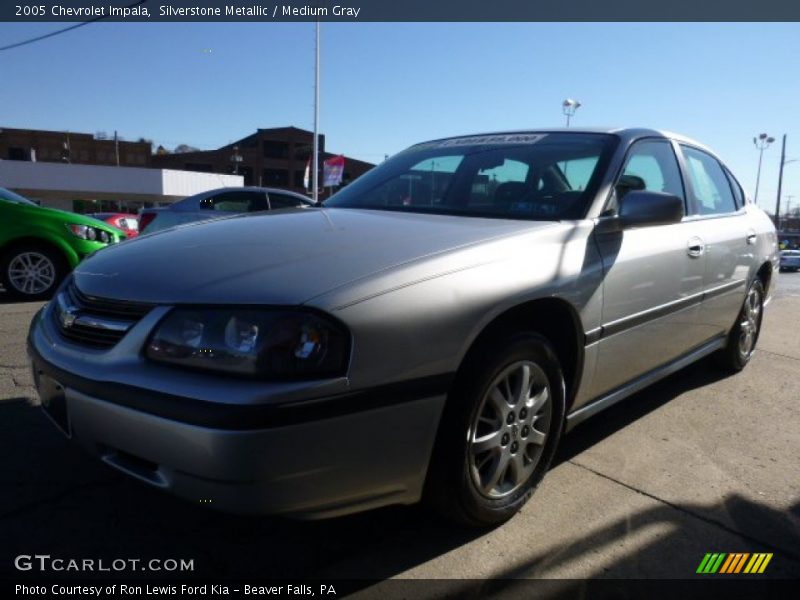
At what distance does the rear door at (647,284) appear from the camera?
2.62m

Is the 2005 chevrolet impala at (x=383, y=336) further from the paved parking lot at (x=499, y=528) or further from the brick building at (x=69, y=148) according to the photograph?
the brick building at (x=69, y=148)

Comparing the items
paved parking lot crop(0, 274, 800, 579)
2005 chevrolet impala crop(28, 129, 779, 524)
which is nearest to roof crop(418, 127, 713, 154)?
2005 chevrolet impala crop(28, 129, 779, 524)

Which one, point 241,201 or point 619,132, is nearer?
point 619,132

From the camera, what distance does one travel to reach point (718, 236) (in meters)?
3.60

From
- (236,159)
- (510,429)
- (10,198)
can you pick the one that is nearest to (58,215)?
(10,198)

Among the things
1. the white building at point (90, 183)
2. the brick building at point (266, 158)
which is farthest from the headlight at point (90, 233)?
the brick building at point (266, 158)

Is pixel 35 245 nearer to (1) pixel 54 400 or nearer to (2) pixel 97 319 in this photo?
(1) pixel 54 400

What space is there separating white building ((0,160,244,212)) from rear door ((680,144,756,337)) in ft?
162

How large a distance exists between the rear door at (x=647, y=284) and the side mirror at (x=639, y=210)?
53 millimetres

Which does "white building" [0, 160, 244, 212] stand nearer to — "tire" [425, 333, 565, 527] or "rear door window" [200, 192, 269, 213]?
"rear door window" [200, 192, 269, 213]

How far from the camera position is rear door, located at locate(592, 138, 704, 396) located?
103 inches

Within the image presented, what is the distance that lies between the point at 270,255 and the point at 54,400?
883mm

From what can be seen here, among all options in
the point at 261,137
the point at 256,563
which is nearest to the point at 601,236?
the point at 256,563

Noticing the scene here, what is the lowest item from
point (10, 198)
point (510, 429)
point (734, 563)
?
point (734, 563)
